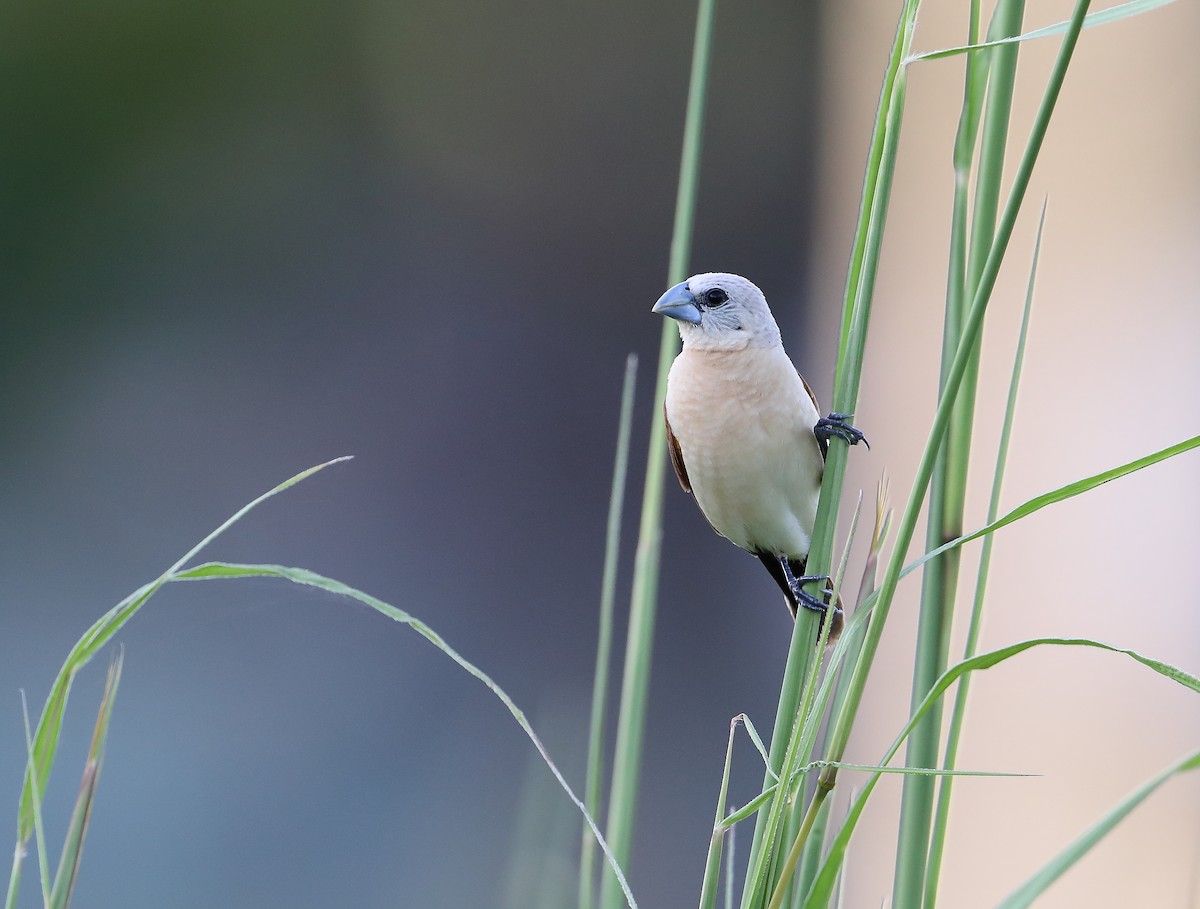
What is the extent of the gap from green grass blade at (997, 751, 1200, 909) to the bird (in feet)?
2.14

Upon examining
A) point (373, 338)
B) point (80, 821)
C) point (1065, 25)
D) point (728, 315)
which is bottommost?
point (80, 821)

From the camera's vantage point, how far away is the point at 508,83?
2.05m

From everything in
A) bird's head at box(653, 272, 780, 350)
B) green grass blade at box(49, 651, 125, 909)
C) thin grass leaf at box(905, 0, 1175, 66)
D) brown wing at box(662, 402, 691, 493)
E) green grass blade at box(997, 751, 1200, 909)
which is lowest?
green grass blade at box(49, 651, 125, 909)

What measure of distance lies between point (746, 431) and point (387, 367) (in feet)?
3.96

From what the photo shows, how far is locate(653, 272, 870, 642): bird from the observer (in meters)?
0.98

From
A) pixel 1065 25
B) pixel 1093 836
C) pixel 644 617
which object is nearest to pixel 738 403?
pixel 644 617

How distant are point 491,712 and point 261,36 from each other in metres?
1.31

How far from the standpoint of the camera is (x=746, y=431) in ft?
3.24

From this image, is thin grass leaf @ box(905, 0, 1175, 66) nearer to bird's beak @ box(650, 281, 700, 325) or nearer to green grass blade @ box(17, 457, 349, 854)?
green grass blade @ box(17, 457, 349, 854)

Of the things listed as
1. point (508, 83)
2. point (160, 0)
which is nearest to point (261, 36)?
point (160, 0)

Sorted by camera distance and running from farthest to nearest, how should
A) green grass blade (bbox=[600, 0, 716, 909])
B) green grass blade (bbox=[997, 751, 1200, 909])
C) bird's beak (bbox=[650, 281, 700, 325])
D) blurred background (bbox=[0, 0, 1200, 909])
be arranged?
blurred background (bbox=[0, 0, 1200, 909]) < bird's beak (bbox=[650, 281, 700, 325]) < green grass blade (bbox=[600, 0, 716, 909]) < green grass blade (bbox=[997, 751, 1200, 909])

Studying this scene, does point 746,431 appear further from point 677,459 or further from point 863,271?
point 863,271

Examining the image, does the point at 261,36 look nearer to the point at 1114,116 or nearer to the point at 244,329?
the point at 244,329

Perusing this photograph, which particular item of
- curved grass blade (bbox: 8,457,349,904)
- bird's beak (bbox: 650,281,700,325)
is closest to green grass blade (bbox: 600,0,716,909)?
→ curved grass blade (bbox: 8,457,349,904)
